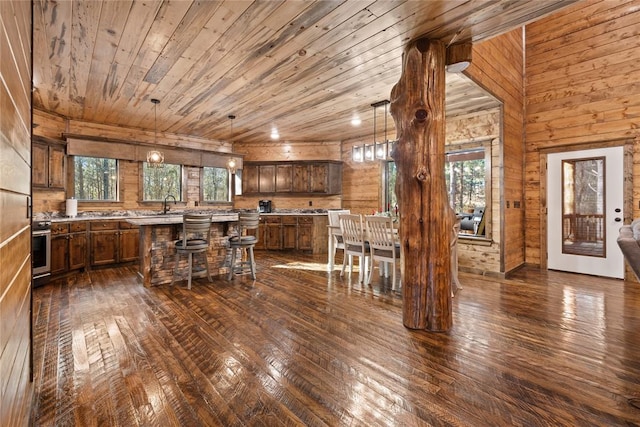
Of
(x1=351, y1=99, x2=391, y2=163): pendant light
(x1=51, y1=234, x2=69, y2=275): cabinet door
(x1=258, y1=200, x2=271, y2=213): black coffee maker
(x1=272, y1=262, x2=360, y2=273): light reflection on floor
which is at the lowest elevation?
(x1=272, y1=262, x2=360, y2=273): light reflection on floor

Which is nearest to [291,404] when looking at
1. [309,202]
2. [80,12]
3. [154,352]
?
[154,352]

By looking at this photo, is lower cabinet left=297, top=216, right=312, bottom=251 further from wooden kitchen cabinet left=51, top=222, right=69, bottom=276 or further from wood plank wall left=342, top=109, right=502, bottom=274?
wooden kitchen cabinet left=51, top=222, right=69, bottom=276

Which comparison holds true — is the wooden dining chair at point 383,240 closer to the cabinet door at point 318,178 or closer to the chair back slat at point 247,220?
the chair back slat at point 247,220

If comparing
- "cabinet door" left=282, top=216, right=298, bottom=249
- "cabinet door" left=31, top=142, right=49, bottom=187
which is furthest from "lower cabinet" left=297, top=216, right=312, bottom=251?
"cabinet door" left=31, top=142, right=49, bottom=187

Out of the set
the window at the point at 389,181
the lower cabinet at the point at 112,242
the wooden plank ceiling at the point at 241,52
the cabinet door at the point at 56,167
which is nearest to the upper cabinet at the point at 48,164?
the cabinet door at the point at 56,167

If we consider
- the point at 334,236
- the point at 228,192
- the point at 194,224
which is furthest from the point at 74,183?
the point at 334,236

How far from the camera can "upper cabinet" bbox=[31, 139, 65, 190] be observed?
4754mm

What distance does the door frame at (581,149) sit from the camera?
4355mm

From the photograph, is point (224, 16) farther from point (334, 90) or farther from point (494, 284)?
point (494, 284)

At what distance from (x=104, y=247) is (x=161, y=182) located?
1.92 m

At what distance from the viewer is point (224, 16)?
2535 millimetres

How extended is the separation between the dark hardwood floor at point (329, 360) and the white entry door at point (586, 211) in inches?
40.3

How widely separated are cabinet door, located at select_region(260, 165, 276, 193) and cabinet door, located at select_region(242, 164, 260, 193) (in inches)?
4.5

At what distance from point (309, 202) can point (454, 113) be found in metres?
3.97
